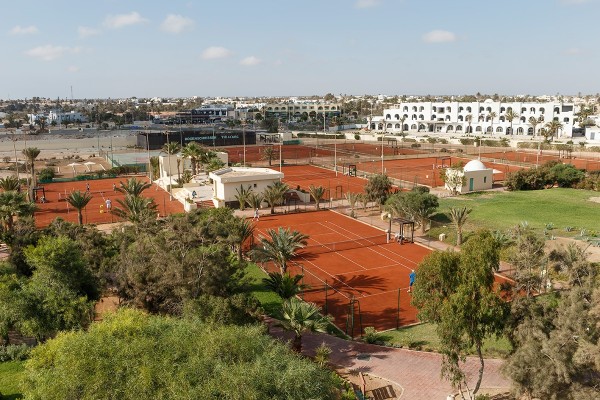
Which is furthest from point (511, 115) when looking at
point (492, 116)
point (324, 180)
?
point (324, 180)

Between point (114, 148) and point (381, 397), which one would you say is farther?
point (114, 148)

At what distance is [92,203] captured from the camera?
160ft

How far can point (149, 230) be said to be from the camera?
24594 mm

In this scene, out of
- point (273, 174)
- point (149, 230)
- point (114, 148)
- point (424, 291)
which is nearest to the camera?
point (424, 291)

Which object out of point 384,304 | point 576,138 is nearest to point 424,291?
point 384,304

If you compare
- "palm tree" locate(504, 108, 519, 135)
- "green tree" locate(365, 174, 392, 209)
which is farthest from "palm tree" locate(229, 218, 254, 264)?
"palm tree" locate(504, 108, 519, 135)

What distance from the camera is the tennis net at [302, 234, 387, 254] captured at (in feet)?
110

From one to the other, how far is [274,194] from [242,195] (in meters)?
2.88

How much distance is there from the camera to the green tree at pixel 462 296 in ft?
42.5

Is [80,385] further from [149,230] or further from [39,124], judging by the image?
[39,124]

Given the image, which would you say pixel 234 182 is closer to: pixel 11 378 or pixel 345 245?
pixel 345 245

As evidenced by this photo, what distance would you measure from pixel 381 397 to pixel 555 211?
31533 millimetres

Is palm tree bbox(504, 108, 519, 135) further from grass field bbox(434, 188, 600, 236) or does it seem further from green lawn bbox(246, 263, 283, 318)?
green lawn bbox(246, 263, 283, 318)

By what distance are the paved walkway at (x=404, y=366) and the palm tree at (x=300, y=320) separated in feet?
4.51
